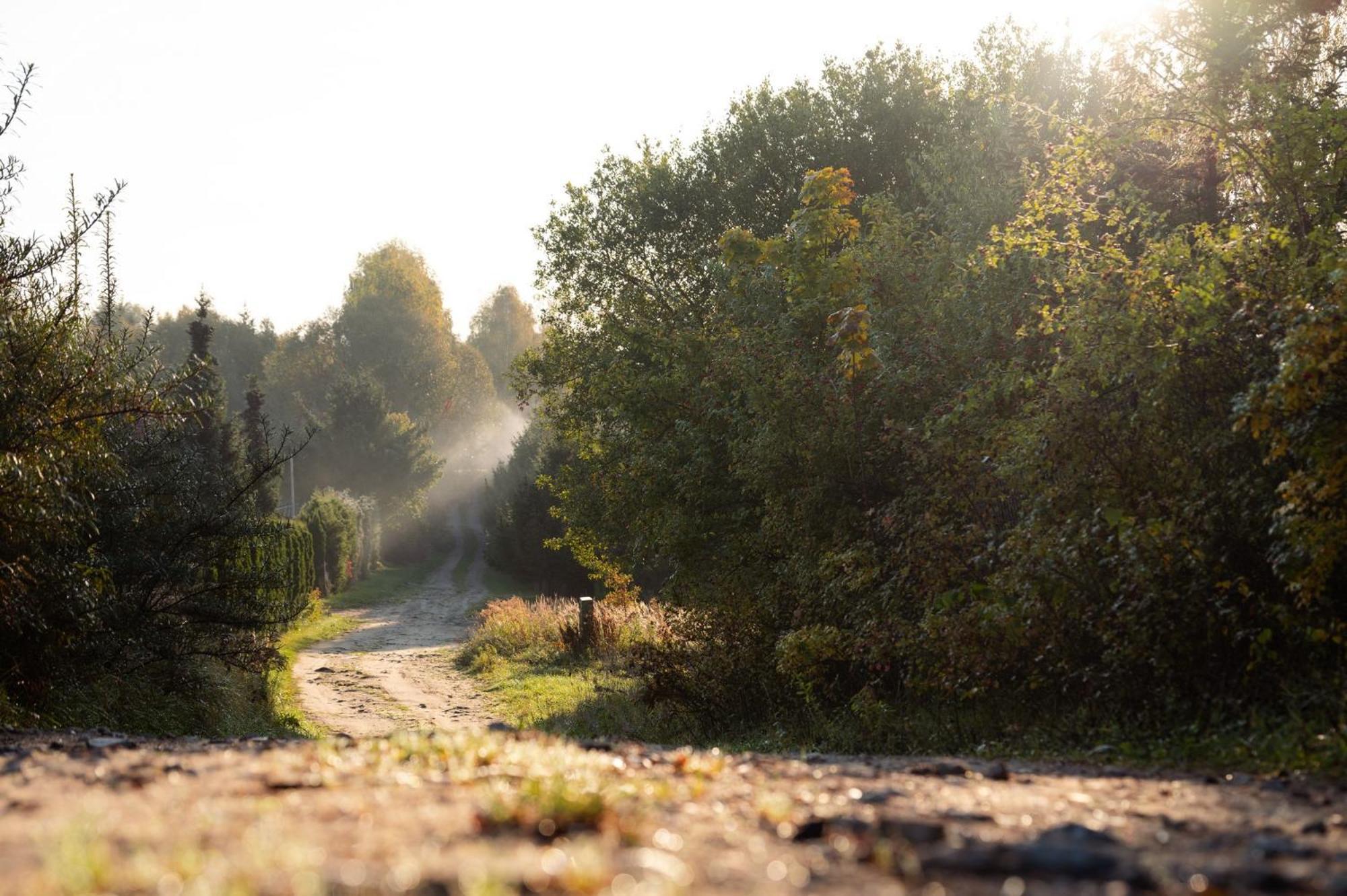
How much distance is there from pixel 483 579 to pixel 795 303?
33056 mm

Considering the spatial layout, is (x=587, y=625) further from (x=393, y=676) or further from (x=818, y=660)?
(x=818, y=660)

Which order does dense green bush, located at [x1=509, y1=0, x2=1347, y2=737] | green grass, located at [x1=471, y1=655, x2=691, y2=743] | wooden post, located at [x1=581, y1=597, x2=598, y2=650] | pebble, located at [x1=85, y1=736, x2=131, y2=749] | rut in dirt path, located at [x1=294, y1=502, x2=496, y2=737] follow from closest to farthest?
pebble, located at [x1=85, y1=736, x2=131, y2=749] → dense green bush, located at [x1=509, y1=0, x2=1347, y2=737] → green grass, located at [x1=471, y1=655, x2=691, y2=743] → rut in dirt path, located at [x1=294, y1=502, x2=496, y2=737] → wooden post, located at [x1=581, y1=597, x2=598, y2=650]

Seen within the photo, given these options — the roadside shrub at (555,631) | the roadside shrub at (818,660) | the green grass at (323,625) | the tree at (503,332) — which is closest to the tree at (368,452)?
the green grass at (323,625)

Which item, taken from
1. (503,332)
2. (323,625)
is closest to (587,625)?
(323,625)

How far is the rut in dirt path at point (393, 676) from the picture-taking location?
53.1ft

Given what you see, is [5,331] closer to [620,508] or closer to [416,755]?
[416,755]

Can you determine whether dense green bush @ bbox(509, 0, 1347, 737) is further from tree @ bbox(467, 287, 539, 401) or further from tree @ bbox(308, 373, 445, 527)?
tree @ bbox(467, 287, 539, 401)

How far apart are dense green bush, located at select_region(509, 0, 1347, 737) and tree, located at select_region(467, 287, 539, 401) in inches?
2952

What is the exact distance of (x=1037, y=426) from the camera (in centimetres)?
912

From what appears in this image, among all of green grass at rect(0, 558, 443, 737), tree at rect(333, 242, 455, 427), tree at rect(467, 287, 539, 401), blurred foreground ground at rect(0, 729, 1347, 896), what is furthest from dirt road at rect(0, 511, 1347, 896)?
tree at rect(467, 287, 539, 401)

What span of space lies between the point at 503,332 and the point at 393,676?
251 ft

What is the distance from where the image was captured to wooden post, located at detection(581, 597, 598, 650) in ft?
75.6

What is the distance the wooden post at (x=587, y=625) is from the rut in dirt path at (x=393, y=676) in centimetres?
260

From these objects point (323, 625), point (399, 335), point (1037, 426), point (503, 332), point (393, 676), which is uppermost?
point (503, 332)
